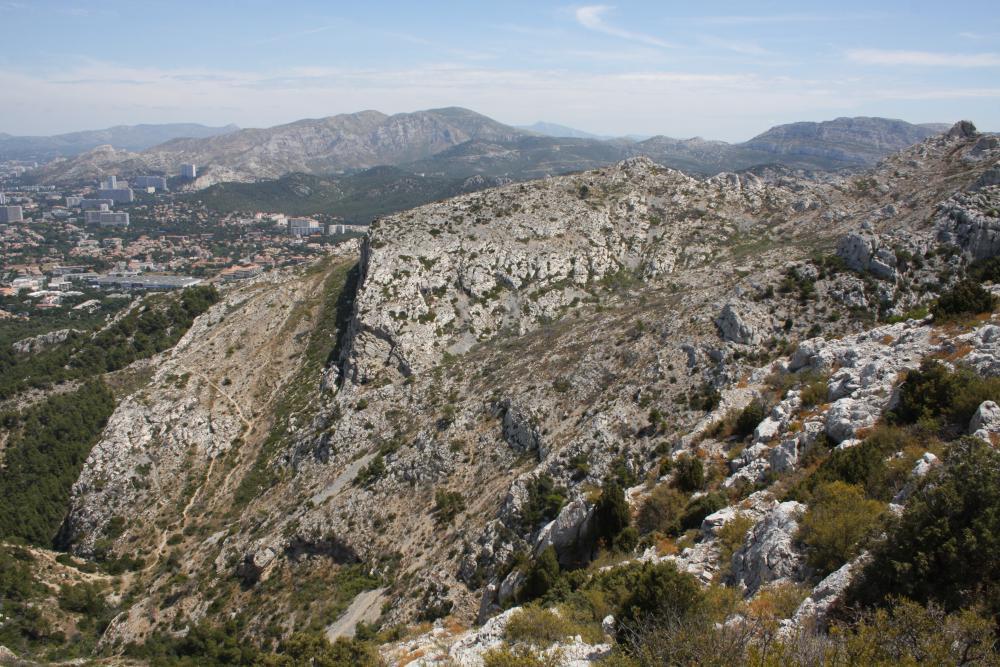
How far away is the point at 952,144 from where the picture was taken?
2464 inches

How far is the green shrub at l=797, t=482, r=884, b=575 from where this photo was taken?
39.8 ft

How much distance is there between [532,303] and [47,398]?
52.4 metres

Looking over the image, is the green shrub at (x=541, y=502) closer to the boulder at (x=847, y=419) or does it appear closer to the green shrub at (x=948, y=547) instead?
the boulder at (x=847, y=419)

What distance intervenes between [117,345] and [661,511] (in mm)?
74813

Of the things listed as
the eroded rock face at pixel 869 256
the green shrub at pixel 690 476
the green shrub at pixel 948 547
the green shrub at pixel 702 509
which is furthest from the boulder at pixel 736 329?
the green shrub at pixel 948 547

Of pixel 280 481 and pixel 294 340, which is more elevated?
pixel 294 340

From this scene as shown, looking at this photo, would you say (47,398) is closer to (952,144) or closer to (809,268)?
(809,268)

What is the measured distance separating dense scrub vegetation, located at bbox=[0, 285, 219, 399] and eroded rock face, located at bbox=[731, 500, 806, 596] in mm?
73472

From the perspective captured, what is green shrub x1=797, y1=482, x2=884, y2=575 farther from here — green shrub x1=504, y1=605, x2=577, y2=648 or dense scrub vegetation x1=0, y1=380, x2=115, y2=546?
dense scrub vegetation x1=0, y1=380, x2=115, y2=546

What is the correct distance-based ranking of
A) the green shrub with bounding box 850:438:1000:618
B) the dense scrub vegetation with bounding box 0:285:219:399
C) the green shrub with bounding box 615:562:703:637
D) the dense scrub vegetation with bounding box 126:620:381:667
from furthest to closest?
the dense scrub vegetation with bounding box 0:285:219:399 < the dense scrub vegetation with bounding box 126:620:381:667 < the green shrub with bounding box 615:562:703:637 < the green shrub with bounding box 850:438:1000:618

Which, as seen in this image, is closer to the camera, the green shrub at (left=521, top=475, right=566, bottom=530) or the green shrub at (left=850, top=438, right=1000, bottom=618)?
the green shrub at (left=850, top=438, right=1000, bottom=618)

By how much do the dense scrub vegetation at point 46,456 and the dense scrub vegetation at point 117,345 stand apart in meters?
6.93

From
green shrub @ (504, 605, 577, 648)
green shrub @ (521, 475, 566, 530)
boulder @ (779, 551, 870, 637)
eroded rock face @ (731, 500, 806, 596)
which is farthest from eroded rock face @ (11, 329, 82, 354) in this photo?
boulder @ (779, 551, 870, 637)

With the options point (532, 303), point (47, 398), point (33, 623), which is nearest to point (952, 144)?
point (532, 303)
